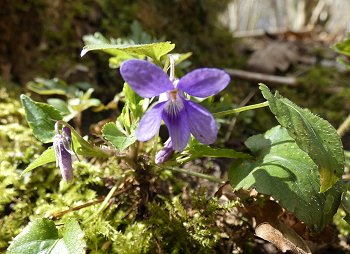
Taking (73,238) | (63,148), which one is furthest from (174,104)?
(73,238)

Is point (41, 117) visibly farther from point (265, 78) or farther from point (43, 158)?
point (265, 78)

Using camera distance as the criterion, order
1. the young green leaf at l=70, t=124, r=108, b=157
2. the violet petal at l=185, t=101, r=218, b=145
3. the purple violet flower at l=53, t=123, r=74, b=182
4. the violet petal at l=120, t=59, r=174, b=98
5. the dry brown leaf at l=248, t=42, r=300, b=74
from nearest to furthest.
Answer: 1. the violet petal at l=120, t=59, r=174, b=98
2. the violet petal at l=185, t=101, r=218, b=145
3. the purple violet flower at l=53, t=123, r=74, b=182
4. the young green leaf at l=70, t=124, r=108, b=157
5. the dry brown leaf at l=248, t=42, r=300, b=74

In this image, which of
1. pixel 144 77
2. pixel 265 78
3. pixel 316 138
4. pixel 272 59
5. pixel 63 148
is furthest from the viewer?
pixel 272 59

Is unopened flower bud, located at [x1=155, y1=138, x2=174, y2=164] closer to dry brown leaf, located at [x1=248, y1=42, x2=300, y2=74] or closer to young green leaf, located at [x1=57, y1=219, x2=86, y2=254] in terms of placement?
young green leaf, located at [x1=57, y1=219, x2=86, y2=254]

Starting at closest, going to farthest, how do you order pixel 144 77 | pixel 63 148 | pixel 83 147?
pixel 144 77 < pixel 63 148 < pixel 83 147

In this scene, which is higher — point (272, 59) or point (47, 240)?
point (47, 240)

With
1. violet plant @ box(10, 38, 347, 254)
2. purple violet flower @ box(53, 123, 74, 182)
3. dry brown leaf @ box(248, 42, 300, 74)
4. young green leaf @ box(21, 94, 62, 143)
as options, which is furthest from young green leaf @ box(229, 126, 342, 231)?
dry brown leaf @ box(248, 42, 300, 74)

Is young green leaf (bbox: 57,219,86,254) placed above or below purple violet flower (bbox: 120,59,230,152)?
below
